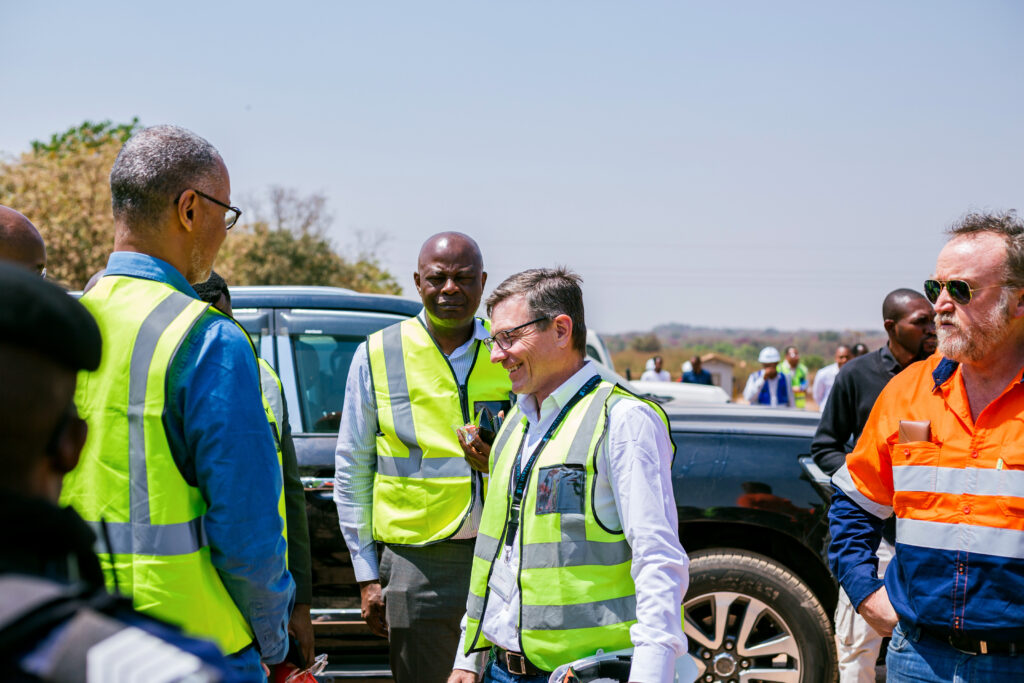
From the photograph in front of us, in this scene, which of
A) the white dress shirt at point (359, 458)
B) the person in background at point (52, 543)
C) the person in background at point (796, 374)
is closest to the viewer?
the person in background at point (52, 543)

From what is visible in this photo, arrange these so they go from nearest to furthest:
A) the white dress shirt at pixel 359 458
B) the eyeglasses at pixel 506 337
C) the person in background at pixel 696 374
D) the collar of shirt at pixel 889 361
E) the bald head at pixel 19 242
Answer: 1. the eyeglasses at pixel 506 337
2. the bald head at pixel 19 242
3. the white dress shirt at pixel 359 458
4. the collar of shirt at pixel 889 361
5. the person in background at pixel 696 374

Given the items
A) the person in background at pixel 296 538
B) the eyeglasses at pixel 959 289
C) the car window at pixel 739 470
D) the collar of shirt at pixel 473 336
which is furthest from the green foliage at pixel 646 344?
the eyeglasses at pixel 959 289

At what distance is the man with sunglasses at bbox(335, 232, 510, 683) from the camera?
355cm

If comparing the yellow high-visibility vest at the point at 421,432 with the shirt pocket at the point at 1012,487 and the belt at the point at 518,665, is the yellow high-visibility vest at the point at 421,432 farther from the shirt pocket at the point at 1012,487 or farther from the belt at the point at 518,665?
the shirt pocket at the point at 1012,487

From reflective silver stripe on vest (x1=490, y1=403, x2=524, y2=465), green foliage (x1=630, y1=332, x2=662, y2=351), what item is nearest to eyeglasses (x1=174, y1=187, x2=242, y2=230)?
reflective silver stripe on vest (x1=490, y1=403, x2=524, y2=465)

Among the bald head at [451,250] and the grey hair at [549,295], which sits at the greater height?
the bald head at [451,250]

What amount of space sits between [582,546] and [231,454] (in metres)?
0.97

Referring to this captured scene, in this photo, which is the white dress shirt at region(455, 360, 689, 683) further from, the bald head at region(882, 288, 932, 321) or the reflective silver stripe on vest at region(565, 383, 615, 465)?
the bald head at region(882, 288, 932, 321)

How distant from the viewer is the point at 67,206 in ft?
73.9

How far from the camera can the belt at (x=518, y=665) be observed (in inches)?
97.6

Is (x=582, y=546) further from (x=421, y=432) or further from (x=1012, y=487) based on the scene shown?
(x=421, y=432)

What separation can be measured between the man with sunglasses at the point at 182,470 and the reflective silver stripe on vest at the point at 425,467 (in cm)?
143

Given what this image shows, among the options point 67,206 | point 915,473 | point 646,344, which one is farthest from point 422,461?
point 646,344

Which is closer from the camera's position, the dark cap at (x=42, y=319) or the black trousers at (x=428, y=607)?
the dark cap at (x=42, y=319)
